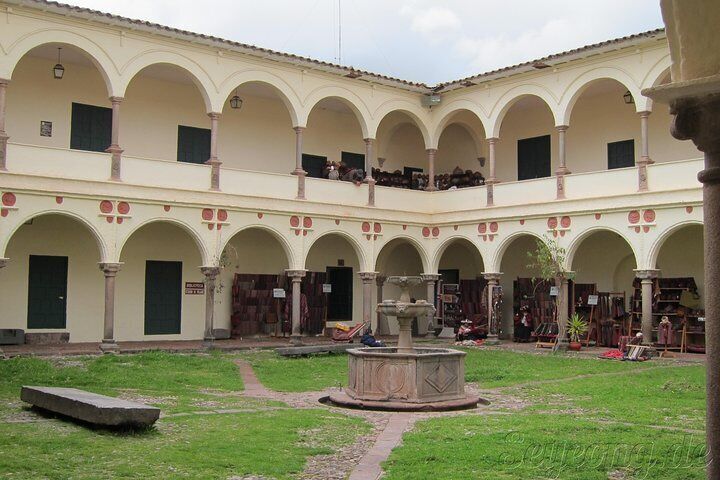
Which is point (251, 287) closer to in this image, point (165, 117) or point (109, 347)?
point (165, 117)

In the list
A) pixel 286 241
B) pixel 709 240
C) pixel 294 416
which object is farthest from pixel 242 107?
pixel 709 240

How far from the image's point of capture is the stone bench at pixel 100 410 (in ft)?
28.0

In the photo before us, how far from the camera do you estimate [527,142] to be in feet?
84.8

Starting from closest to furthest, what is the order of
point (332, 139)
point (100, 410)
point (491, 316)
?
point (100, 410) < point (491, 316) < point (332, 139)

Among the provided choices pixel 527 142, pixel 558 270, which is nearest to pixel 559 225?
pixel 558 270

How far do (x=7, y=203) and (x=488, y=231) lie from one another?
13.0m

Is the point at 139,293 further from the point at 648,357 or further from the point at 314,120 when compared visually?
the point at 648,357

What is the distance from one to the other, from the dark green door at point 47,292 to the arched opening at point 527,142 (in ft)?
45.1

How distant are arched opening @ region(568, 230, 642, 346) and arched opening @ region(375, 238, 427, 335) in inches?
219

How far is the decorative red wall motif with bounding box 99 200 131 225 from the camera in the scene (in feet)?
63.2

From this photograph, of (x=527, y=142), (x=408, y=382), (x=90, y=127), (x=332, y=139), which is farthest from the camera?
(x=332, y=139)

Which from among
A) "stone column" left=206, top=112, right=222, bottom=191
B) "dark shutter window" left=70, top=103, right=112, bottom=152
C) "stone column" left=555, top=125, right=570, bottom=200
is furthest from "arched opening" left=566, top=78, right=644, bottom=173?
"dark shutter window" left=70, top=103, right=112, bottom=152

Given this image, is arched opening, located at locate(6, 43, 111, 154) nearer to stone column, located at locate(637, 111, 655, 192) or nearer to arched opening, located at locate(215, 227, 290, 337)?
arched opening, located at locate(215, 227, 290, 337)

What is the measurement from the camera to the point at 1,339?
63.6 feet
